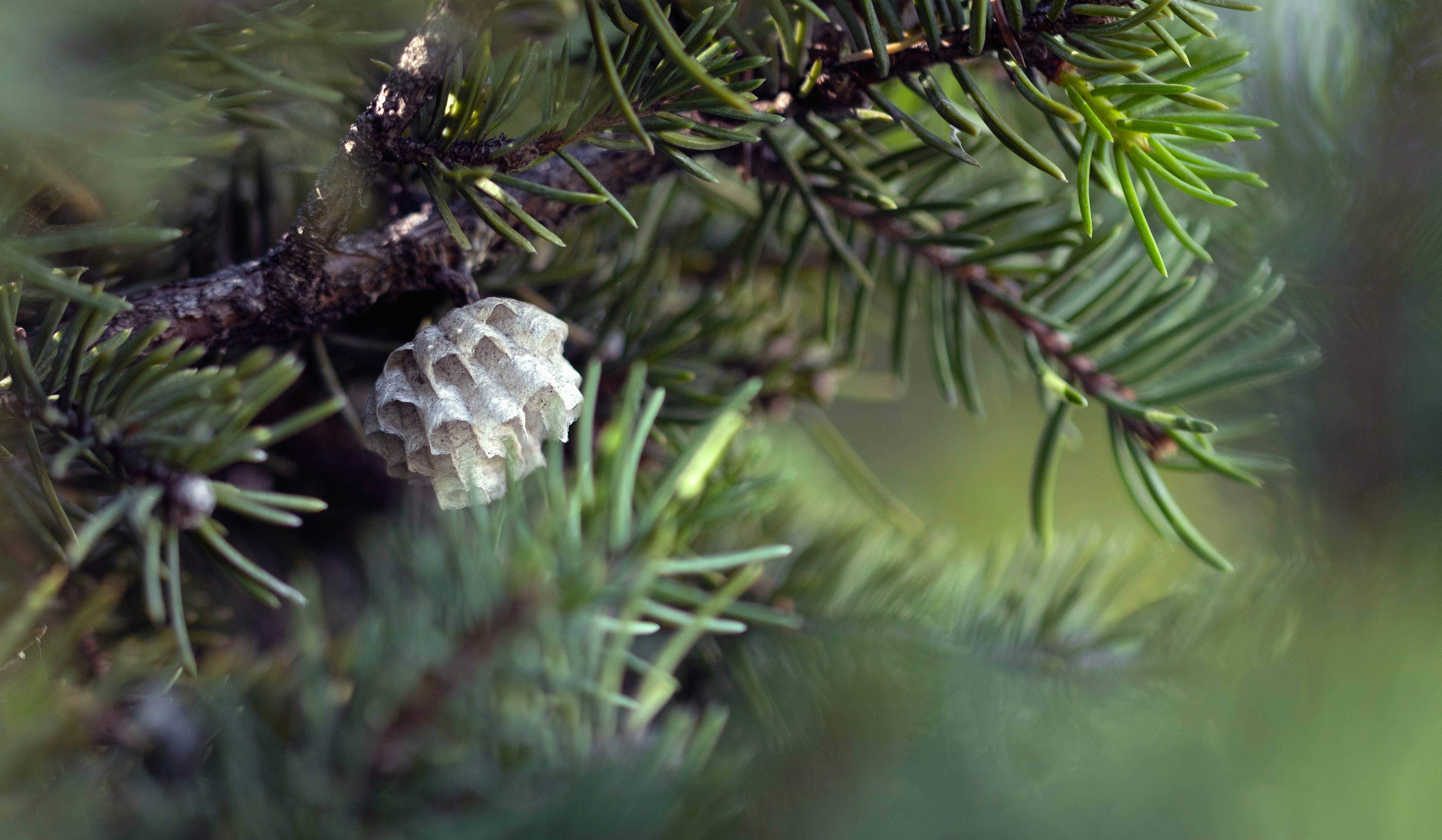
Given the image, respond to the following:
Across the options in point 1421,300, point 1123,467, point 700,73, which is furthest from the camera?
point 1421,300

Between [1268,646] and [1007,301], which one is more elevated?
[1007,301]

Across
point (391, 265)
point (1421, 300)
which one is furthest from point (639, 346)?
point (1421, 300)

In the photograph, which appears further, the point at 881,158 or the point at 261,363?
the point at 881,158

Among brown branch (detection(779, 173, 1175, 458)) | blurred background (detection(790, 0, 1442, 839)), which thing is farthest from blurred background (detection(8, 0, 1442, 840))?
brown branch (detection(779, 173, 1175, 458))

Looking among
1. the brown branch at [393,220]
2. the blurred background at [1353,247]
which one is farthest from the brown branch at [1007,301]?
the blurred background at [1353,247]

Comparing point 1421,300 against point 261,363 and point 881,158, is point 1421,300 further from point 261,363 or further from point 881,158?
point 261,363

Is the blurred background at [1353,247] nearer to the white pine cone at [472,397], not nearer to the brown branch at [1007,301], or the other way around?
the brown branch at [1007,301]

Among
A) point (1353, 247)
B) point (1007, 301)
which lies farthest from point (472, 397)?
point (1353, 247)

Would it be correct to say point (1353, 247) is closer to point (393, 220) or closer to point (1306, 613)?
point (1306, 613)

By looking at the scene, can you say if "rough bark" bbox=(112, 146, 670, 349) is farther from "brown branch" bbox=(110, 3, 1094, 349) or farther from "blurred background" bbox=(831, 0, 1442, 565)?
"blurred background" bbox=(831, 0, 1442, 565)
